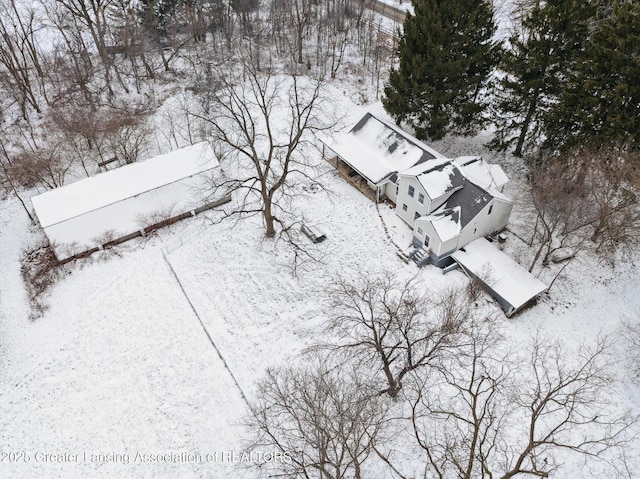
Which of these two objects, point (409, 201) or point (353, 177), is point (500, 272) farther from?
point (353, 177)

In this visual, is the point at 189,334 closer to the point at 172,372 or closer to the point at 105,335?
the point at 172,372

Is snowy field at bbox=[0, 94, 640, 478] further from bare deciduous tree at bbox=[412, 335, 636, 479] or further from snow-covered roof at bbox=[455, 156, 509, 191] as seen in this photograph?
snow-covered roof at bbox=[455, 156, 509, 191]

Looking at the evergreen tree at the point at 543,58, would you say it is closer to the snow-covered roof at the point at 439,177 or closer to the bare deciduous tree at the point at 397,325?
the snow-covered roof at the point at 439,177

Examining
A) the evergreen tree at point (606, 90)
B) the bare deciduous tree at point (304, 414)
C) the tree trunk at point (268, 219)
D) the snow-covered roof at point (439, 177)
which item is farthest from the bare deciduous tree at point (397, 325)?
the evergreen tree at point (606, 90)

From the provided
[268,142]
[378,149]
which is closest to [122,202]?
[268,142]

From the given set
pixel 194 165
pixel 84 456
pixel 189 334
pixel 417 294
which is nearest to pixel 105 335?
pixel 189 334

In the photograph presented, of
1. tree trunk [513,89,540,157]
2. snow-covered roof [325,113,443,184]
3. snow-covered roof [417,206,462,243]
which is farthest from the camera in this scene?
snow-covered roof [325,113,443,184]

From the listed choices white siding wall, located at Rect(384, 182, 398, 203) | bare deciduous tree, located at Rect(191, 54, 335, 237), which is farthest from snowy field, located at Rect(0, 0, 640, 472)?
bare deciduous tree, located at Rect(191, 54, 335, 237)
